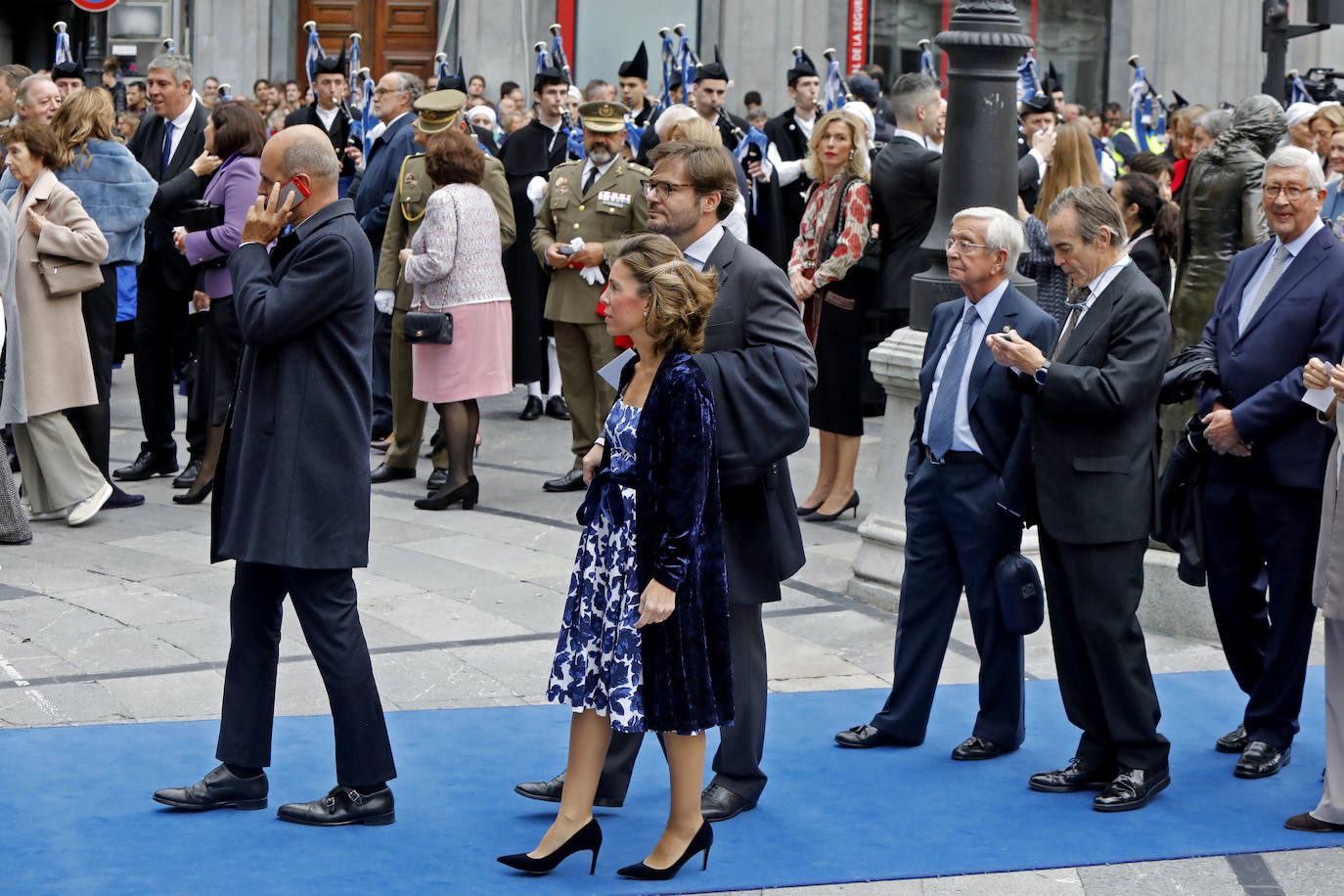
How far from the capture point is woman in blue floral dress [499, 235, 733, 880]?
15.3 ft

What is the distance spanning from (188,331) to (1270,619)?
6276 mm

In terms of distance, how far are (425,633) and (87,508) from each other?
2564mm

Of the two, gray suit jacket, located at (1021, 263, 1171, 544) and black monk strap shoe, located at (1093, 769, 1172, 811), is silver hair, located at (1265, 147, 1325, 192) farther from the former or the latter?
black monk strap shoe, located at (1093, 769, 1172, 811)

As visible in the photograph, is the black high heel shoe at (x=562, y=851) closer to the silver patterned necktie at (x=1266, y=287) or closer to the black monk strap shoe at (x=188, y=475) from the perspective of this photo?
the silver patterned necktie at (x=1266, y=287)

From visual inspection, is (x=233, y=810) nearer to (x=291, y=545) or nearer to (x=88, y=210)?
(x=291, y=545)

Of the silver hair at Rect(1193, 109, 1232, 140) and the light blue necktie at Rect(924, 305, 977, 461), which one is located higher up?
the silver hair at Rect(1193, 109, 1232, 140)

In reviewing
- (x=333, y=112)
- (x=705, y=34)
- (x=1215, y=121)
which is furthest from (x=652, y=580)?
(x=705, y=34)

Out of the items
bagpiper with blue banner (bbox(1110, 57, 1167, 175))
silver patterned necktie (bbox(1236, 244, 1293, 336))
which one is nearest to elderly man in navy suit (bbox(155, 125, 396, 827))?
silver patterned necktie (bbox(1236, 244, 1293, 336))

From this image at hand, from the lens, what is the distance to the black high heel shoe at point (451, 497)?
9594 mm

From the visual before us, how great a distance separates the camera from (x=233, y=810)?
5.29 m

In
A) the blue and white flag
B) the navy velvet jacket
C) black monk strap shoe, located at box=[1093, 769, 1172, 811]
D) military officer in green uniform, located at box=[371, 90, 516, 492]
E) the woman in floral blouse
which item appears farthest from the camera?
the blue and white flag

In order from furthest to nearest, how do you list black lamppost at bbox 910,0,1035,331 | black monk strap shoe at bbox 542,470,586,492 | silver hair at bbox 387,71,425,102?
silver hair at bbox 387,71,425,102 < black monk strap shoe at bbox 542,470,586,492 < black lamppost at bbox 910,0,1035,331

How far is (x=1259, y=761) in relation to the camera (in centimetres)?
592

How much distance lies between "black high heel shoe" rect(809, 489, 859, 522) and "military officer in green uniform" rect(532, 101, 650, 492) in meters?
1.29
